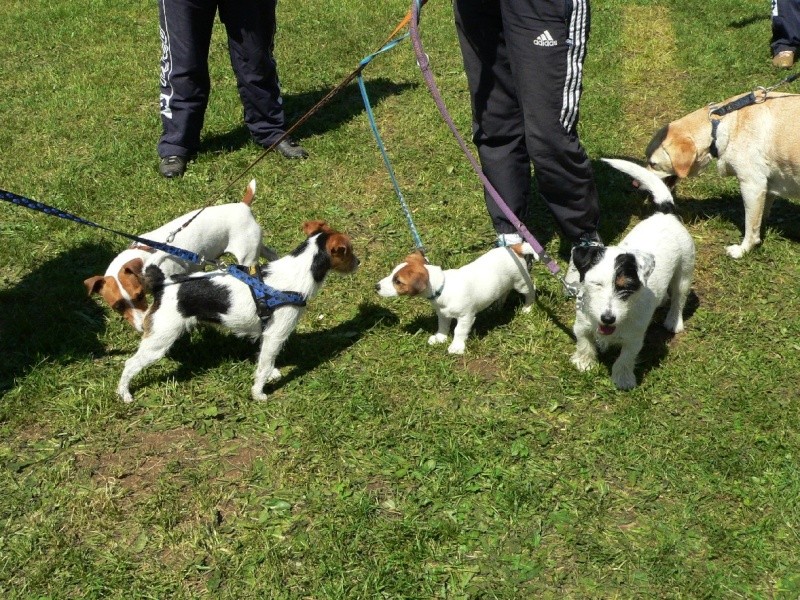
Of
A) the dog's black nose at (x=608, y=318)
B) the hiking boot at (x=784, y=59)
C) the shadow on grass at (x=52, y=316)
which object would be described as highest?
the dog's black nose at (x=608, y=318)

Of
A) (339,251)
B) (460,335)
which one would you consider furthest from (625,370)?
(339,251)

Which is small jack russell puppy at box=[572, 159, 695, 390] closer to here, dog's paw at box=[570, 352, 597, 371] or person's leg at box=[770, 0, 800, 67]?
dog's paw at box=[570, 352, 597, 371]

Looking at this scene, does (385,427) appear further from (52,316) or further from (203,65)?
(203,65)

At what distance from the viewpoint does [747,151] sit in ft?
18.6

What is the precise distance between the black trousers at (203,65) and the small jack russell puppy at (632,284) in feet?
12.4

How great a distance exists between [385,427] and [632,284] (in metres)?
1.61

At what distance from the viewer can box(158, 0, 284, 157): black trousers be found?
6.59 metres

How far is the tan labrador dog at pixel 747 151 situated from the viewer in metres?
5.58

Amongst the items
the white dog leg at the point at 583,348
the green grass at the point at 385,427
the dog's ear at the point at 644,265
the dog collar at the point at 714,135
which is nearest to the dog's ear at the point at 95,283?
the green grass at the point at 385,427

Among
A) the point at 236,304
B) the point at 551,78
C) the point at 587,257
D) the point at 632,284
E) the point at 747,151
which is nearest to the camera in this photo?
the point at 632,284

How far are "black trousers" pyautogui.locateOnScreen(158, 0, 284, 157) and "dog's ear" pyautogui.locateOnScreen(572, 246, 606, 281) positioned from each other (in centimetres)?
422

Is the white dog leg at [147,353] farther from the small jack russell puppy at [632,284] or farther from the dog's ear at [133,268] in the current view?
the small jack russell puppy at [632,284]

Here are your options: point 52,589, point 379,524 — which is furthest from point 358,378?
point 52,589

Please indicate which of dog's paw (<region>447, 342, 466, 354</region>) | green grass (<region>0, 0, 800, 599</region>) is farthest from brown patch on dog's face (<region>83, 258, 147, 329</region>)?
dog's paw (<region>447, 342, 466, 354</region>)
